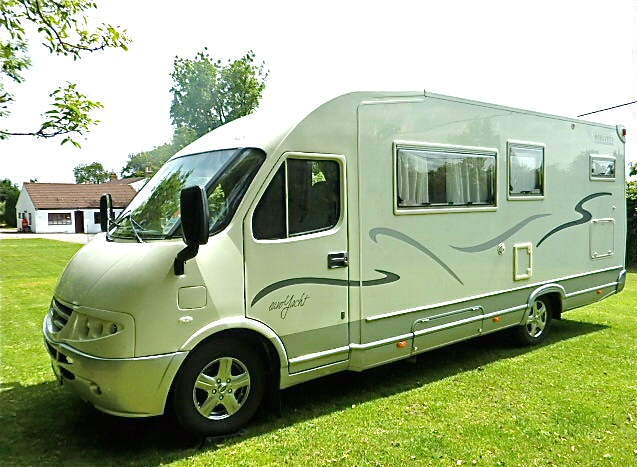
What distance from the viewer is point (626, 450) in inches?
167

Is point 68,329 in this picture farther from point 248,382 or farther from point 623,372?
point 623,372

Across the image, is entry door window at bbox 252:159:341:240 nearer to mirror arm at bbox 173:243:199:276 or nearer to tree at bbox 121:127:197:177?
mirror arm at bbox 173:243:199:276

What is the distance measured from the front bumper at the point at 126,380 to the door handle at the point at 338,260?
1583 millimetres

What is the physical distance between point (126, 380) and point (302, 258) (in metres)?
1.78

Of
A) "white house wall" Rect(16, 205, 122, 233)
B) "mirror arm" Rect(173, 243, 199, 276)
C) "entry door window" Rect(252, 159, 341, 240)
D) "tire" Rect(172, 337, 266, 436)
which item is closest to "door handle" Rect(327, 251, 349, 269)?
"entry door window" Rect(252, 159, 341, 240)

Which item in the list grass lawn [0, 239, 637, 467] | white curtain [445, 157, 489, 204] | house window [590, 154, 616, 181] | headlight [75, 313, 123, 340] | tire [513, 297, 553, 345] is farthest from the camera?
house window [590, 154, 616, 181]

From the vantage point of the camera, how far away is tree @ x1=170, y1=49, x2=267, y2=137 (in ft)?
132

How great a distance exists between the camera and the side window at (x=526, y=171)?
6766 millimetres

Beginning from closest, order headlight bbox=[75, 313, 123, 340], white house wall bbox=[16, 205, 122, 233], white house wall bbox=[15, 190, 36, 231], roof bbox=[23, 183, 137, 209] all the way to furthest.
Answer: headlight bbox=[75, 313, 123, 340], white house wall bbox=[16, 205, 122, 233], white house wall bbox=[15, 190, 36, 231], roof bbox=[23, 183, 137, 209]

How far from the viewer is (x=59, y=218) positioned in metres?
50.0

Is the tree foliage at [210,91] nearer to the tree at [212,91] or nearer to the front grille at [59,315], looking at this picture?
the tree at [212,91]

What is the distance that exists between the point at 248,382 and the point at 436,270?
247cm

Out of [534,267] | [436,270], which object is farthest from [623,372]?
[436,270]

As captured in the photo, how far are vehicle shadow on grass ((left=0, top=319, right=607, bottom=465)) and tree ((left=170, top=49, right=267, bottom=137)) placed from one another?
3534 cm
